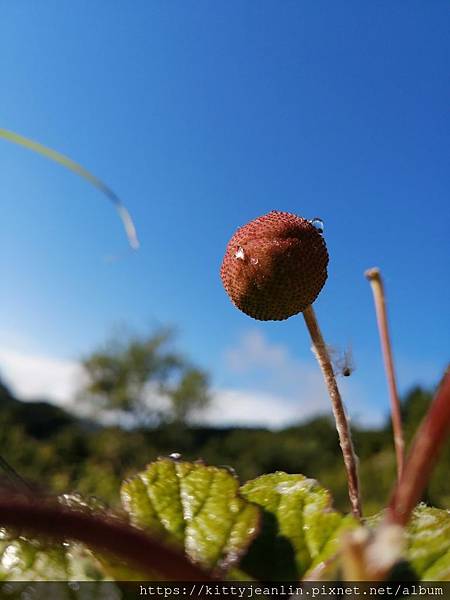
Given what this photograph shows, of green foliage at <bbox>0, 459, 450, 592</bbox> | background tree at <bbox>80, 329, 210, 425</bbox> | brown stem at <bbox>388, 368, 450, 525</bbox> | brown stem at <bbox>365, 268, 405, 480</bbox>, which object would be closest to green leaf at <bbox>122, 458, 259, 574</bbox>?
green foliage at <bbox>0, 459, 450, 592</bbox>

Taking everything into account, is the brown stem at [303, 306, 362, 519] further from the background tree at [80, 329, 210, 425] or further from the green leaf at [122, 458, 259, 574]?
the background tree at [80, 329, 210, 425]

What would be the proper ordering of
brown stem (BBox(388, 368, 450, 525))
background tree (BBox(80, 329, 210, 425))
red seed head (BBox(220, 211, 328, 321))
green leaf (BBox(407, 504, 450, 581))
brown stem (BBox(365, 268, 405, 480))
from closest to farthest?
1. brown stem (BBox(388, 368, 450, 525))
2. green leaf (BBox(407, 504, 450, 581))
3. brown stem (BBox(365, 268, 405, 480))
4. red seed head (BBox(220, 211, 328, 321))
5. background tree (BBox(80, 329, 210, 425))

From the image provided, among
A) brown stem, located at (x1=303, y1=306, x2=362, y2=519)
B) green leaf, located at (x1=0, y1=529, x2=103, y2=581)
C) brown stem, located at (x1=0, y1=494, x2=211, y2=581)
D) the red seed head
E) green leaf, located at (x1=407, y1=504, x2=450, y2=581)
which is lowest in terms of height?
brown stem, located at (x1=0, y1=494, x2=211, y2=581)

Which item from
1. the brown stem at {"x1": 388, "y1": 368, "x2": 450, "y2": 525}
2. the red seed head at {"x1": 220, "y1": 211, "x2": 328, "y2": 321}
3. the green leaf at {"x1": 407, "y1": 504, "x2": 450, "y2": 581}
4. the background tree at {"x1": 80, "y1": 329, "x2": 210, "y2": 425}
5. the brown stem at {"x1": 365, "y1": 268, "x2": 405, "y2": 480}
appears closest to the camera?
the brown stem at {"x1": 388, "y1": 368, "x2": 450, "y2": 525}

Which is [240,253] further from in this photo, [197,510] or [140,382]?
[140,382]

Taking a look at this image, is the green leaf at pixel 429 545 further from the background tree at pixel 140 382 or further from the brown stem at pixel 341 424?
the background tree at pixel 140 382

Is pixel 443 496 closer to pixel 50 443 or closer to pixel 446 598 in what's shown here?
pixel 446 598

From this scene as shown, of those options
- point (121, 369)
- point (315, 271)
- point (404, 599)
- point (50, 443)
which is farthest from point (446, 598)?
point (121, 369)
